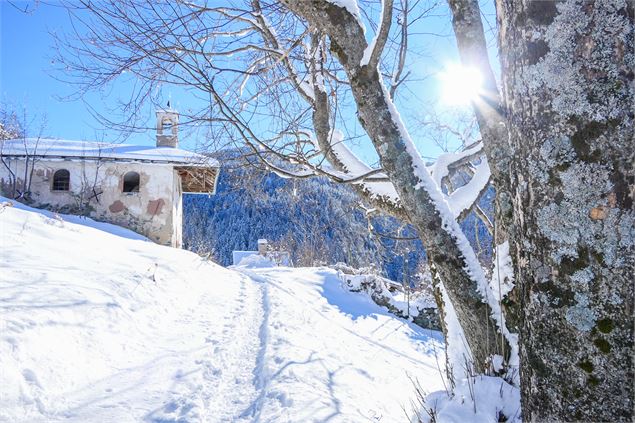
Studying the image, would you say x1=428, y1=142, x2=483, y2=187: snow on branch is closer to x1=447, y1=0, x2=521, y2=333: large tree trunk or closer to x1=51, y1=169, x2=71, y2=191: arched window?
x1=447, y1=0, x2=521, y2=333: large tree trunk

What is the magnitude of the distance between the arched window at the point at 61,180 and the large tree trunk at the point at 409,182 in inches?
582

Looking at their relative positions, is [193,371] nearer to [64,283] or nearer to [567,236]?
[64,283]

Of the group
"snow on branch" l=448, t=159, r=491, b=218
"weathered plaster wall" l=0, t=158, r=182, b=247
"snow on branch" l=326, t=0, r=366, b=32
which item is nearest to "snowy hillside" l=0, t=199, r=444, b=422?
"snow on branch" l=448, t=159, r=491, b=218

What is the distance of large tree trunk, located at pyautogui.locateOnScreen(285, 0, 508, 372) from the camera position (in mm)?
1928

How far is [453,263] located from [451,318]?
453 mm

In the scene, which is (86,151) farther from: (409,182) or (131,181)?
(409,182)

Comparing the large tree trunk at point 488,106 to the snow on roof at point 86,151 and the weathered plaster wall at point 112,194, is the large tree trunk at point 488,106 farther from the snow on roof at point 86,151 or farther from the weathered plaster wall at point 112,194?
the weathered plaster wall at point 112,194

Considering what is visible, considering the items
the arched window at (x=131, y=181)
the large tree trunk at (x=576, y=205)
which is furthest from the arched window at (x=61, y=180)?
the large tree trunk at (x=576, y=205)

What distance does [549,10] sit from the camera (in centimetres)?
93

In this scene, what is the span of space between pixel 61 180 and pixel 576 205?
16745 mm

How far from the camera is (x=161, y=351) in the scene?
4.12 meters

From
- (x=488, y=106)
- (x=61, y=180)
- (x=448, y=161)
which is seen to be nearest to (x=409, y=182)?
(x=488, y=106)

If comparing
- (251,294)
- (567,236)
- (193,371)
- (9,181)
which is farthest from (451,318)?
(9,181)

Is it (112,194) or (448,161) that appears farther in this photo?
(112,194)
